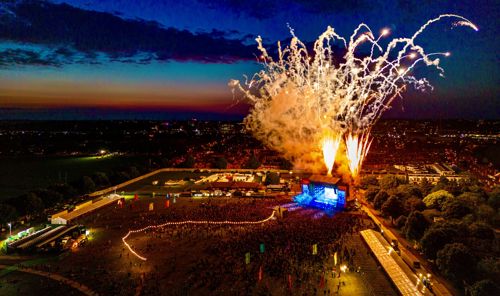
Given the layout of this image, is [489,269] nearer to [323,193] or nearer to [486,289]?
[486,289]

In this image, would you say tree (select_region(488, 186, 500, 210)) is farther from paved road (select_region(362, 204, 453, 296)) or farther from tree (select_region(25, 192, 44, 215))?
tree (select_region(25, 192, 44, 215))

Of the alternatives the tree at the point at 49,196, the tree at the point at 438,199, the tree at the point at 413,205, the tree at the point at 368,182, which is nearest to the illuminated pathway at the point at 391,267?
the tree at the point at 413,205

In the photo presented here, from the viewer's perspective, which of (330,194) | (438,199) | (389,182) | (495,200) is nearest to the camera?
(495,200)

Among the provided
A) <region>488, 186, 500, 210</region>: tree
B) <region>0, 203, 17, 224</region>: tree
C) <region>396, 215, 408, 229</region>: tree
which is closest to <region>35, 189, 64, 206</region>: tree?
<region>0, 203, 17, 224</region>: tree

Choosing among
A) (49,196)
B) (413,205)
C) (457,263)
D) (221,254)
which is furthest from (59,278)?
(413,205)

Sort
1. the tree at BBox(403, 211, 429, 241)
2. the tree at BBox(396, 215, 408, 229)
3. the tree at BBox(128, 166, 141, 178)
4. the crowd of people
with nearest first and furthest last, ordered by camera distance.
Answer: the crowd of people < the tree at BBox(403, 211, 429, 241) < the tree at BBox(396, 215, 408, 229) < the tree at BBox(128, 166, 141, 178)
